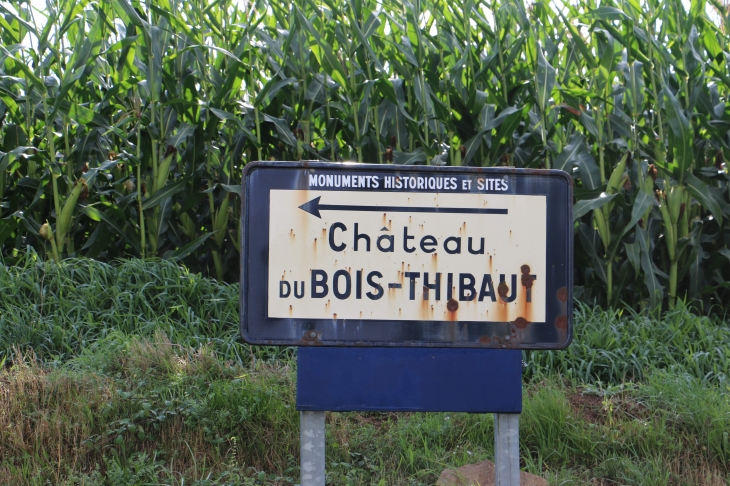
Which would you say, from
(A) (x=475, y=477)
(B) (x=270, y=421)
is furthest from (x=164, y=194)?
(A) (x=475, y=477)

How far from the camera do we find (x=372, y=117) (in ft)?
16.5

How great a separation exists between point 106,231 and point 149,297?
88 centimetres

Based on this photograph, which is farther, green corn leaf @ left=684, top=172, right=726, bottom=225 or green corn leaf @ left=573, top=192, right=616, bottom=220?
green corn leaf @ left=684, top=172, right=726, bottom=225

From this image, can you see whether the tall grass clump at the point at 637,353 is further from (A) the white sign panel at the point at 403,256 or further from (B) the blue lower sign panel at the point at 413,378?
(A) the white sign panel at the point at 403,256

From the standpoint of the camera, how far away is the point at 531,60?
16.2 ft

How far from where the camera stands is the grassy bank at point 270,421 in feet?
9.30

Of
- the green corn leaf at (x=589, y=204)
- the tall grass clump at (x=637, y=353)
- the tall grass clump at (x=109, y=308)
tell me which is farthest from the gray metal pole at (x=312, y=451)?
the green corn leaf at (x=589, y=204)

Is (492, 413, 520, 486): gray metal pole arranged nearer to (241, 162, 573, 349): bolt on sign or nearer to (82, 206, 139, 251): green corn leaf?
(241, 162, 573, 349): bolt on sign

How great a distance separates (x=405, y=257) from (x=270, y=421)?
1.49 metres

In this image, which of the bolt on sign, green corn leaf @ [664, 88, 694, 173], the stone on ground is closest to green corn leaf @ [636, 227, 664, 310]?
green corn leaf @ [664, 88, 694, 173]

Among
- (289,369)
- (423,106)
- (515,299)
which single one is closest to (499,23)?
(423,106)

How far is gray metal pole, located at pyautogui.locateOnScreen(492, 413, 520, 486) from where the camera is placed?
1.90m

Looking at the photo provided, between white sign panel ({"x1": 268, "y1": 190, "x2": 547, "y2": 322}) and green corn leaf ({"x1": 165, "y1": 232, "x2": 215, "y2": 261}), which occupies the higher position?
green corn leaf ({"x1": 165, "y1": 232, "x2": 215, "y2": 261})

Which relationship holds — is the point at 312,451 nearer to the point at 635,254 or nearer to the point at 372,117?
the point at 635,254
